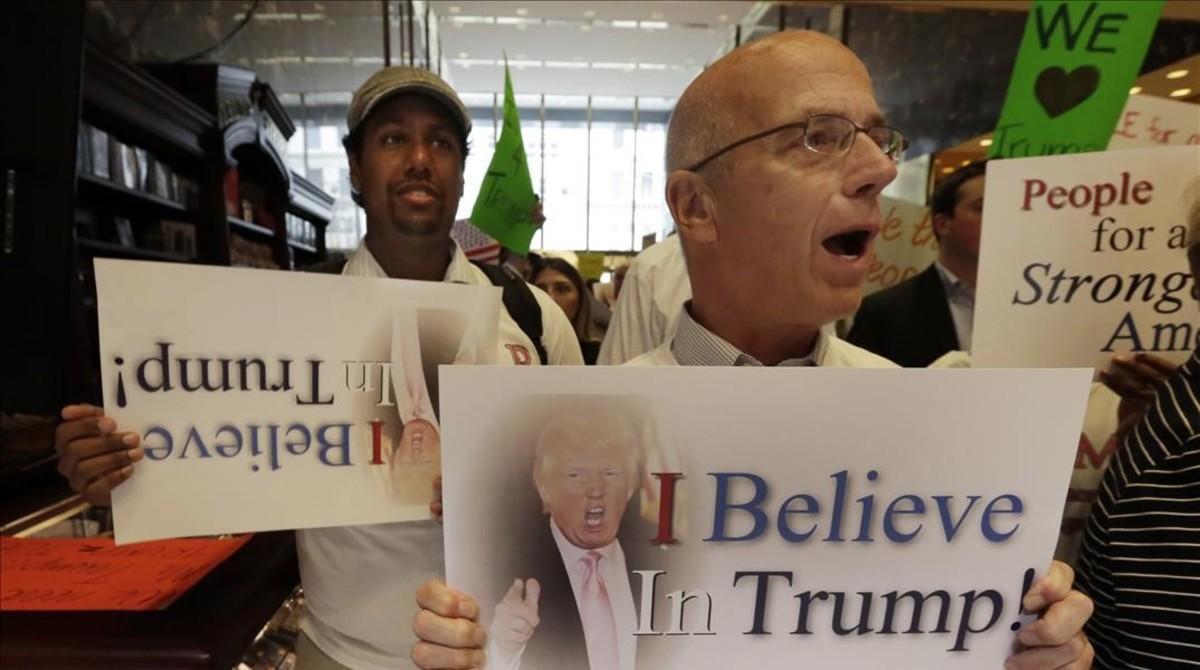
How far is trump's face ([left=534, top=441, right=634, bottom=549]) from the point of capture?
0.58 metres

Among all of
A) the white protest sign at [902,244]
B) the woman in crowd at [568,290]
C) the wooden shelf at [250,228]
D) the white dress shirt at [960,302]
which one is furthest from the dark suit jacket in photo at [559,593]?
the wooden shelf at [250,228]

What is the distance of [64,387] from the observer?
1504 mm

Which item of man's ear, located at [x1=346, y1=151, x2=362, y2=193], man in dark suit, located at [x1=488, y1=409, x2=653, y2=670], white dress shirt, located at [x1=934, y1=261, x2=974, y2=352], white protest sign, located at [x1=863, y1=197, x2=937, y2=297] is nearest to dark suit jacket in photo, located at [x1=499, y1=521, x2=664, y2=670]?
man in dark suit, located at [x1=488, y1=409, x2=653, y2=670]

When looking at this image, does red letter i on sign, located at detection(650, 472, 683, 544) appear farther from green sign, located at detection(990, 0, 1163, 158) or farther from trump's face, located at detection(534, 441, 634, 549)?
green sign, located at detection(990, 0, 1163, 158)

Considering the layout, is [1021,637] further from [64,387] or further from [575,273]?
[575,273]

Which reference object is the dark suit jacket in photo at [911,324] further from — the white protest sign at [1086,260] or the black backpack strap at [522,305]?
the black backpack strap at [522,305]

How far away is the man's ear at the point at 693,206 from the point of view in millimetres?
742

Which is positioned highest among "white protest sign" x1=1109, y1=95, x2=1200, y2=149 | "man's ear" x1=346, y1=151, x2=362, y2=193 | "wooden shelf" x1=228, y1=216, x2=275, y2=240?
"white protest sign" x1=1109, y1=95, x2=1200, y2=149

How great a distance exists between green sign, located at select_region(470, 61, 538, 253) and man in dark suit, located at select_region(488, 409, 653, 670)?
1.12m

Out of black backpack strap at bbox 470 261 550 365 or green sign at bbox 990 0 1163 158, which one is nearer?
green sign at bbox 990 0 1163 158

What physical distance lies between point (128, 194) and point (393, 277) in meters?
2.12

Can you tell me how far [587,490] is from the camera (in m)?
0.59

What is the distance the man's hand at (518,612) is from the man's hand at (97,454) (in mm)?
554

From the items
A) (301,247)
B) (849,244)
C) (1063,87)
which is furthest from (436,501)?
(301,247)
